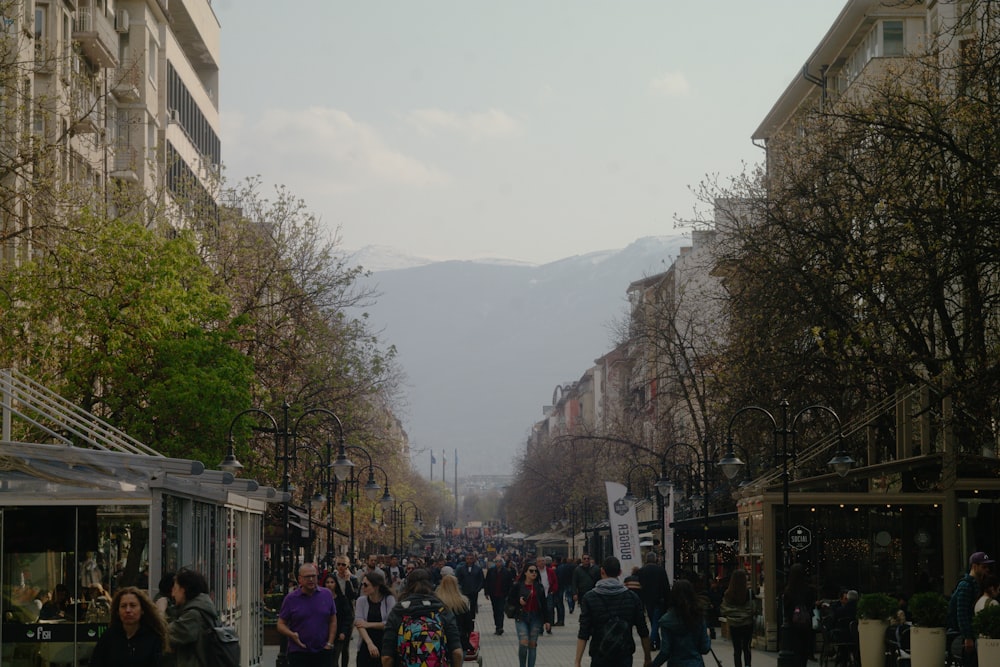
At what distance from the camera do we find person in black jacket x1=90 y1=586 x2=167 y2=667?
11.4 metres

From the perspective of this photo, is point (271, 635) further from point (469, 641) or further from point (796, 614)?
point (469, 641)

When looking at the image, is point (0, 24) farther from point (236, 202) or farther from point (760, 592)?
point (236, 202)

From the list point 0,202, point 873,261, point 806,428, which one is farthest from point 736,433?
point 0,202

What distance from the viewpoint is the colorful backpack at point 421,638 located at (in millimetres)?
13336

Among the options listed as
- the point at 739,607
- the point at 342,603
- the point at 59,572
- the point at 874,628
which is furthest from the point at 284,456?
the point at 59,572

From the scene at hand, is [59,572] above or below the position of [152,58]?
below

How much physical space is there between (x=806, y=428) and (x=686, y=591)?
26.9m

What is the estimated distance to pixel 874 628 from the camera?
23.1 meters

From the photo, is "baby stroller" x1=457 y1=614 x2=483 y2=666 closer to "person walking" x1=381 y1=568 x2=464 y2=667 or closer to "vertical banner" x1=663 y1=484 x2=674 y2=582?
"person walking" x1=381 y1=568 x2=464 y2=667

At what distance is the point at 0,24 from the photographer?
23000mm

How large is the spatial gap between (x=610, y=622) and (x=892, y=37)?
46711 millimetres

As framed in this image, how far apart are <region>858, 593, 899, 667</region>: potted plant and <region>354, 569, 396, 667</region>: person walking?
7.47 m

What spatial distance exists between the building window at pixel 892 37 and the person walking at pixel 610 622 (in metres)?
45.8

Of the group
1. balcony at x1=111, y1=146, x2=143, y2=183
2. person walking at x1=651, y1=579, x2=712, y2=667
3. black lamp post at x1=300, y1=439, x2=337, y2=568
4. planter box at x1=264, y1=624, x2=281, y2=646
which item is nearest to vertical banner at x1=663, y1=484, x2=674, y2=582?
planter box at x1=264, y1=624, x2=281, y2=646
